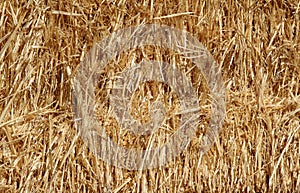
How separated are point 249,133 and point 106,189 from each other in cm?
36

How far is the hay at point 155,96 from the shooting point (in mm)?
1651

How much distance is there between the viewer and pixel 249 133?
5.53 ft

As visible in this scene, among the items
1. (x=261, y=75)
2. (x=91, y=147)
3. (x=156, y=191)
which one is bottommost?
(x=156, y=191)

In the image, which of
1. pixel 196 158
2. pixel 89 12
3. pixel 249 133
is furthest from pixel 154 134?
pixel 89 12

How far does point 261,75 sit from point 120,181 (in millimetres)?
419

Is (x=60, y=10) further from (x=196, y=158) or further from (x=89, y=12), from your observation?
(x=196, y=158)

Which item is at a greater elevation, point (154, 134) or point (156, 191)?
point (154, 134)

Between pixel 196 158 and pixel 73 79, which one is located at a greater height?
pixel 73 79

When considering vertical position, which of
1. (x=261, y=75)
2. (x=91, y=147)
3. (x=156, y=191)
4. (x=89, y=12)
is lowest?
(x=156, y=191)

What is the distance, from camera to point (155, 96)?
1.69 meters

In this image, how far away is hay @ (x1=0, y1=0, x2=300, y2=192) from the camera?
1.65 metres

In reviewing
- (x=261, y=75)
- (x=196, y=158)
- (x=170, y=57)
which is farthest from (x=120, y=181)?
(x=261, y=75)

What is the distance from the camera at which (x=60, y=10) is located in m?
1.70

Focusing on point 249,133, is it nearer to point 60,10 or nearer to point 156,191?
point 156,191
